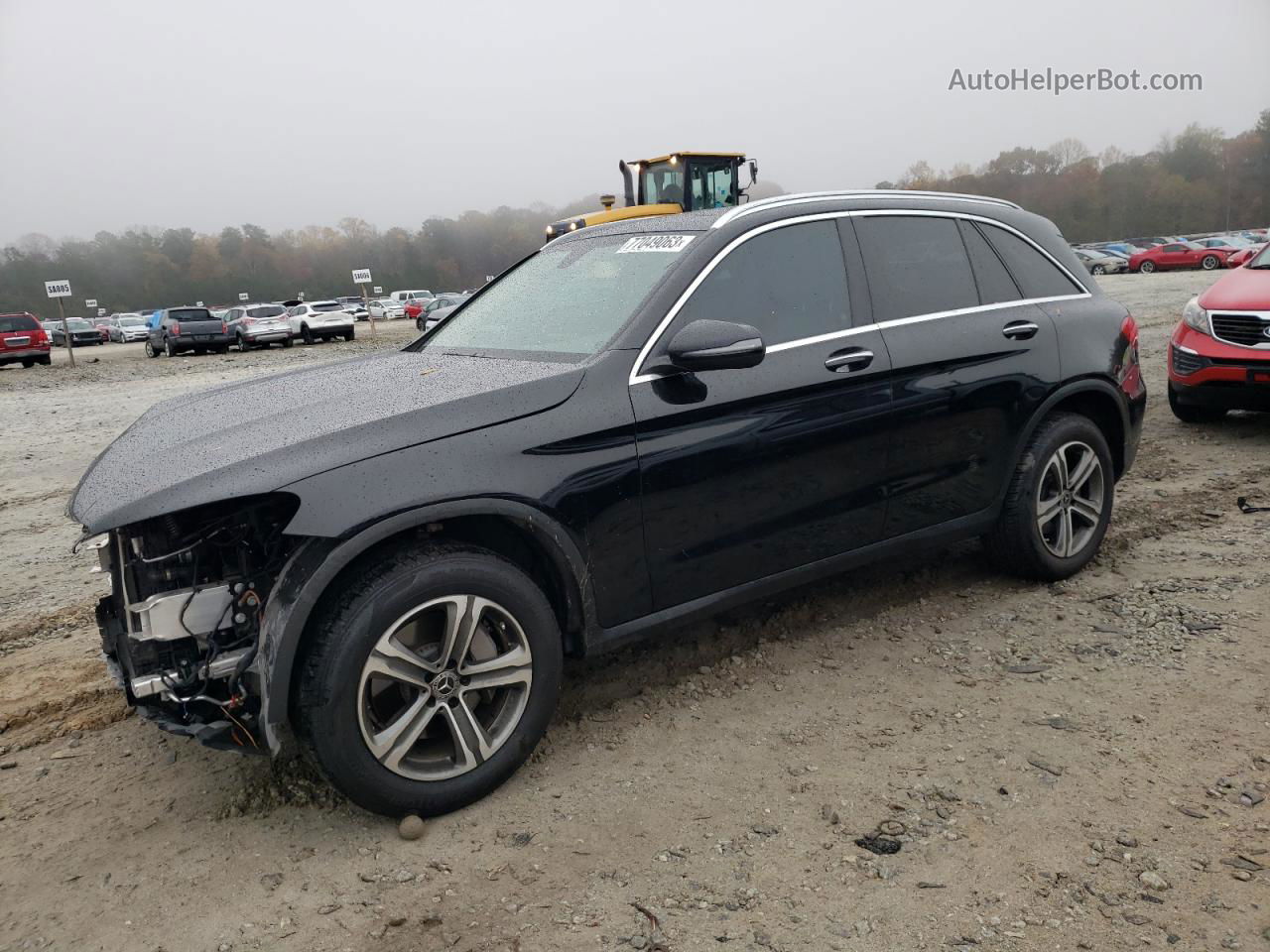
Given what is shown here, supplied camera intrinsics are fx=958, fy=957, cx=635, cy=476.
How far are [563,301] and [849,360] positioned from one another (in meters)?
1.12

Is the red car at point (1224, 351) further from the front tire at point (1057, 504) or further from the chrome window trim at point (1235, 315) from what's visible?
the front tire at point (1057, 504)

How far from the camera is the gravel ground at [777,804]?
2.42m

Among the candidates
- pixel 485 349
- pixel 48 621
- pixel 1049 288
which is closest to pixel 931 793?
pixel 485 349

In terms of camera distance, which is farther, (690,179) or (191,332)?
(191,332)

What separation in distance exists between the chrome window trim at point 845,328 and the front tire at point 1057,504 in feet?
2.13

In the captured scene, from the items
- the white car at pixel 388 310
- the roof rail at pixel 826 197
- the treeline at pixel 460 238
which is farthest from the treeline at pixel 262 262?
the roof rail at pixel 826 197

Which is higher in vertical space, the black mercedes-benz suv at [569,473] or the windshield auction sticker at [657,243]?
the windshield auction sticker at [657,243]

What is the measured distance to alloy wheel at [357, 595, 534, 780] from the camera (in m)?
2.77

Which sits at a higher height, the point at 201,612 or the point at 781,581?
the point at 201,612

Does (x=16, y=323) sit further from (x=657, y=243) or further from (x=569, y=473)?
(x=569, y=473)

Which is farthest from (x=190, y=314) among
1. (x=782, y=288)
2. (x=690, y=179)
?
(x=782, y=288)

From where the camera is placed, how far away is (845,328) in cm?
369

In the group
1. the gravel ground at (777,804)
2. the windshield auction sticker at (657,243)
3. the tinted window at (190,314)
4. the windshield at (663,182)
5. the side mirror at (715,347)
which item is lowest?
the gravel ground at (777,804)

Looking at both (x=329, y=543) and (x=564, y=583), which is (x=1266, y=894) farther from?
(x=329, y=543)
